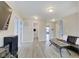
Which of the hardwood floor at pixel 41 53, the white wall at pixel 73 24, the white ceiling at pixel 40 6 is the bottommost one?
the hardwood floor at pixel 41 53

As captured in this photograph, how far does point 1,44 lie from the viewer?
3184 millimetres

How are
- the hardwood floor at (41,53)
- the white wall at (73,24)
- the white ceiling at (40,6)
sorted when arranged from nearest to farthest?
the white ceiling at (40,6) → the hardwood floor at (41,53) → the white wall at (73,24)

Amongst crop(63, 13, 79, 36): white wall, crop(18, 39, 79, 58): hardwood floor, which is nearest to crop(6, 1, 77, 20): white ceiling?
crop(63, 13, 79, 36): white wall

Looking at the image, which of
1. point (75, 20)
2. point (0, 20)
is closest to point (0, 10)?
point (0, 20)

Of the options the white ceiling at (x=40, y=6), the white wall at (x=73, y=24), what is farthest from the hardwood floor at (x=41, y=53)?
the white ceiling at (x=40, y=6)

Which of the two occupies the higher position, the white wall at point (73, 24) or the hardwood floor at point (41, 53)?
the white wall at point (73, 24)

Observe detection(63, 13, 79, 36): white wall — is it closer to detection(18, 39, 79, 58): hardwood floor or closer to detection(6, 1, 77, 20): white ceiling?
detection(6, 1, 77, 20): white ceiling

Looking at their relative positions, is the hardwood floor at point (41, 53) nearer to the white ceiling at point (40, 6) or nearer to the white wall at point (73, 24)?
the white wall at point (73, 24)

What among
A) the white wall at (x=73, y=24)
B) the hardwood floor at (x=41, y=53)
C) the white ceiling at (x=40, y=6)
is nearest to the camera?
the white ceiling at (x=40, y=6)

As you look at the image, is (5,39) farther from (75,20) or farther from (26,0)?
(75,20)

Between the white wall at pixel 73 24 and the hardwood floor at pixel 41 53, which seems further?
the white wall at pixel 73 24

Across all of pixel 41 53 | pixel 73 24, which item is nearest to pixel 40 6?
pixel 41 53

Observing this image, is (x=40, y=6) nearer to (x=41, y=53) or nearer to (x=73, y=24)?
(x=41, y=53)

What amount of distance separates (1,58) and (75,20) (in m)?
5.54
